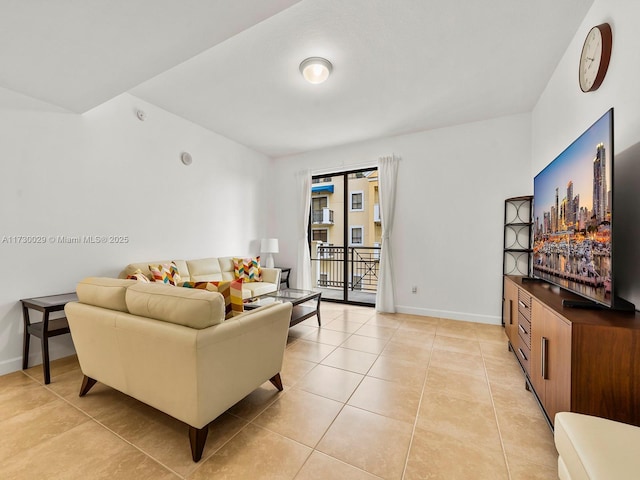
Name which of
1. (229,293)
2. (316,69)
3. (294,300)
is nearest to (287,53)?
(316,69)

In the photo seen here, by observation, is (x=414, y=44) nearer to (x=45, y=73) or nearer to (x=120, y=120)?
(x=45, y=73)

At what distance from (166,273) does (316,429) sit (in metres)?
2.43

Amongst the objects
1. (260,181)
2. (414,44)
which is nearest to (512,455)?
(414,44)

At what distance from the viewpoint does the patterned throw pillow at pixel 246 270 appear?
13.5ft

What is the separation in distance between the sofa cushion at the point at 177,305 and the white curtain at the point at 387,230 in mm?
3069

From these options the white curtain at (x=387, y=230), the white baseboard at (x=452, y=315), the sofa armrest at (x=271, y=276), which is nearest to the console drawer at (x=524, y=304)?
the white baseboard at (x=452, y=315)

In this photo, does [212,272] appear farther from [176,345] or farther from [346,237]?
[176,345]

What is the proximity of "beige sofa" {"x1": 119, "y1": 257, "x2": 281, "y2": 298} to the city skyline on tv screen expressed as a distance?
3042mm

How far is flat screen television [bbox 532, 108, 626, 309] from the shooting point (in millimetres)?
1330

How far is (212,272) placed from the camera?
3.82 m

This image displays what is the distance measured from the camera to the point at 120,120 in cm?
299

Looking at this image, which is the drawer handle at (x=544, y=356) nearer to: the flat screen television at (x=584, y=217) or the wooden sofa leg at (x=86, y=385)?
the flat screen television at (x=584, y=217)

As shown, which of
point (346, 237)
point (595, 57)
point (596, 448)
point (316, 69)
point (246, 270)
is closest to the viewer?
point (596, 448)

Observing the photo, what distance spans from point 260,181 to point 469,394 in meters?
4.43
